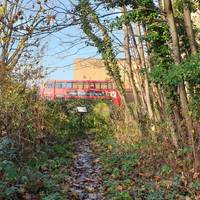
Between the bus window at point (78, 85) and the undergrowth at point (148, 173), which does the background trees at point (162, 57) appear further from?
the bus window at point (78, 85)

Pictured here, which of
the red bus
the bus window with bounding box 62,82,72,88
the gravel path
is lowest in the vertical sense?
the gravel path

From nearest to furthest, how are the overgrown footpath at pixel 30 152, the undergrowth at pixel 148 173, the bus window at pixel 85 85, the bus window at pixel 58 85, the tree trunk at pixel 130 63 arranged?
the overgrown footpath at pixel 30 152, the undergrowth at pixel 148 173, the tree trunk at pixel 130 63, the bus window at pixel 58 85, the bus window at pixel 85 85

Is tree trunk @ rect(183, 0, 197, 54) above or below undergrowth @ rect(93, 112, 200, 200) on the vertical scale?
above

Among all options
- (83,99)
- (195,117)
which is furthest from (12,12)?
(83,99)

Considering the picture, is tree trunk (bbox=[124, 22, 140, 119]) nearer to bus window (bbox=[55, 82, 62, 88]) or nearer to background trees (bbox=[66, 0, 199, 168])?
background trees (bbox=[66, 0, 199, 168])

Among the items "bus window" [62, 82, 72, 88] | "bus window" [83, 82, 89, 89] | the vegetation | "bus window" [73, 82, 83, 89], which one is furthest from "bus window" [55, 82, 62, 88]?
the vegetation

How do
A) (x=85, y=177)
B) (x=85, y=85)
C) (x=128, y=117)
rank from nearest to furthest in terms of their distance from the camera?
(x=85, y=177) < (x=128, y=117) < (x=85, y=85)

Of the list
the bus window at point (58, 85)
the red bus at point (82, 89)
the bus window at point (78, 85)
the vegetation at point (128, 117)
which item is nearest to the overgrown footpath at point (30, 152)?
the vegetation at point (128, 117)

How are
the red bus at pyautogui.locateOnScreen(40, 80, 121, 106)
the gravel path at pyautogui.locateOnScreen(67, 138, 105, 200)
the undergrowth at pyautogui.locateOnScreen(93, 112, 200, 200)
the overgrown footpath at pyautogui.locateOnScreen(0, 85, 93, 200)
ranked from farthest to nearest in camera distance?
the red bus at pyautogui.locateOnScreen(40, 80, 121, 106), the gravel path at pyautogui.locateOnScreen(67, 138, 105, 200), the undergrowth at pyautogui.locateOnScreen(93, 112, 200, 200), the overgrown footpath at pyautogui.locateOnScreen(0, 85, 93, 200)

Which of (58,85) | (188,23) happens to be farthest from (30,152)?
(58,85)

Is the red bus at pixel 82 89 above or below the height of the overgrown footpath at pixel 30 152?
above

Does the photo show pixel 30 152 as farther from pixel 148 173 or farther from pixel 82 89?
pixel 82 89

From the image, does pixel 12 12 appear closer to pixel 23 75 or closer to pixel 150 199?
pixel 23 75

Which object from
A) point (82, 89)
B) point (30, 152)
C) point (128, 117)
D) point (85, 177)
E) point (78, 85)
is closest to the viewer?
point (85, 177)
